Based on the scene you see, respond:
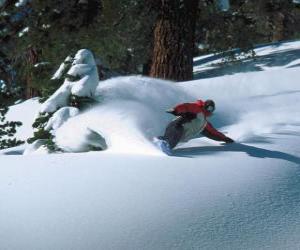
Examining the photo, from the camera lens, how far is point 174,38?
8.92 meters

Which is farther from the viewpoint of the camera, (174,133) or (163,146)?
(174,133)

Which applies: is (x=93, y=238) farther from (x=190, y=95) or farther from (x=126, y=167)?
(x=190, y=95)

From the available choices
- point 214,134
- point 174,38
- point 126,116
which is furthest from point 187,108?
point 174,38

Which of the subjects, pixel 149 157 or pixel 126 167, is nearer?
pixel 126 167

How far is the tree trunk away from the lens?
29.2 ft

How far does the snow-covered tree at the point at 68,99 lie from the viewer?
5.96m

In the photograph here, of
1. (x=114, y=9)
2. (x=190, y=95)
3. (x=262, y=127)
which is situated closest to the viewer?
(x=262, y=127)

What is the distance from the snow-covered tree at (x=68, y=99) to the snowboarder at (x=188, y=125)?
58.5 inches

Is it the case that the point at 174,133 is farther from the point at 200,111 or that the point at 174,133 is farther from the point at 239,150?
the point at 239,150

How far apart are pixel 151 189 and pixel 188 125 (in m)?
1.52

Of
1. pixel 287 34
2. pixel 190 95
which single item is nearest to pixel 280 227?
pixel 190 95

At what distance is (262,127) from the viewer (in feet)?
18.1

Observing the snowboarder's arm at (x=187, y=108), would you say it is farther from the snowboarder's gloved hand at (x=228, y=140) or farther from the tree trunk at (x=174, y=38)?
the tree trunk at (x=174, y=38)

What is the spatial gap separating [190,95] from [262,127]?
1.56 m
